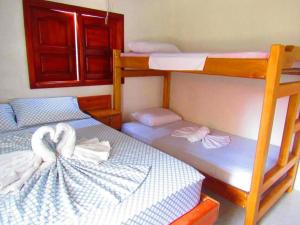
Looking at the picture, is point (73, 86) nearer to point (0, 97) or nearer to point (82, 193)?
point (0, 97)

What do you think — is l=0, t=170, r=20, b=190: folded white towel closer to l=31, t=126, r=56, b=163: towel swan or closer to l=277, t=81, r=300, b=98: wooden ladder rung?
l=31, t=126, r=56, b=163: towel swan

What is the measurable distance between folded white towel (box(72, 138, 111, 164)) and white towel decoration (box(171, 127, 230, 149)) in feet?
3.47

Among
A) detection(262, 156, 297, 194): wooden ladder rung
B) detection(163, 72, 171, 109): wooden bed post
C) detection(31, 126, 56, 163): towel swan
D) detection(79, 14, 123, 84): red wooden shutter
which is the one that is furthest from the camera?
detection(163, 72, 171, 109): wooden bed post

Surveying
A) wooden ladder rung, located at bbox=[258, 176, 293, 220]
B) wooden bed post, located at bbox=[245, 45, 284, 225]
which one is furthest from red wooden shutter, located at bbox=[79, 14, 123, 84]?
wooden ladder rung, located at bbox=[258, 176, 293, 220]

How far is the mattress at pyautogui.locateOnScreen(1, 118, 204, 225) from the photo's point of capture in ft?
3.41

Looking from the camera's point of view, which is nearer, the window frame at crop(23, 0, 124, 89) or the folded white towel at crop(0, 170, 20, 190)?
the folded white towel at crop(0, 170, 20, 190)

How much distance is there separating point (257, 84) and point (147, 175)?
1.75 m

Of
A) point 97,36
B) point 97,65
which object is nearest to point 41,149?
point 97,65

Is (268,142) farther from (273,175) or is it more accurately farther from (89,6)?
(89,6)

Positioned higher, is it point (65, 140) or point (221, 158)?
point (65, 140)

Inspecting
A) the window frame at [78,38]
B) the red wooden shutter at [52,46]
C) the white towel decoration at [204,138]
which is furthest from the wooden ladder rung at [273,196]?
the red wooden shutter at [52,46]

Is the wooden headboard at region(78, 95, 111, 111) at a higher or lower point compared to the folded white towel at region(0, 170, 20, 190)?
higher

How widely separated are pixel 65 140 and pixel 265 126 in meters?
1.32

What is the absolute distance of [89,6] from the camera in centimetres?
252
